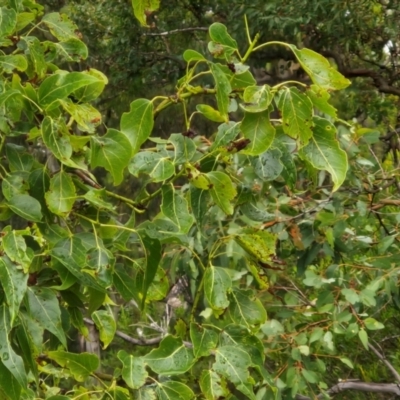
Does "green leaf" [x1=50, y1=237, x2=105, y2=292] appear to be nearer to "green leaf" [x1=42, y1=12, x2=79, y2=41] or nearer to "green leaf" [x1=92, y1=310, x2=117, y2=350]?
"green leaf" [x1=92, y1=310, x2=117, y2=350]

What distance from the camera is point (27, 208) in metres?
0.91

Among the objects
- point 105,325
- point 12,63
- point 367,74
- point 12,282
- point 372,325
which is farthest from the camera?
point 367,74

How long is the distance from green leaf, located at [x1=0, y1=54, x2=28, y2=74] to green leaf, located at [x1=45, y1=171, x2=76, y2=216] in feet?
0.49

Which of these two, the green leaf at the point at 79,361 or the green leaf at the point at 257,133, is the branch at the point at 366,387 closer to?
the green leaf at the point at 79,361

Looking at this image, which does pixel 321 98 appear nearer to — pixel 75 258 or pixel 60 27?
pixel 75 258

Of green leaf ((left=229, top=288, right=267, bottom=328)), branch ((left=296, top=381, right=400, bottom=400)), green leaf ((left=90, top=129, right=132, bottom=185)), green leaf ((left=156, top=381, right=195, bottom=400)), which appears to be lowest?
branch ((left=296, top=381, right=400, bottom=400))

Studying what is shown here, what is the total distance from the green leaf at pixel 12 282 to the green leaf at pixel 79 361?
0.60 ft

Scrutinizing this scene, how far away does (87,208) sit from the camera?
40.6 inches

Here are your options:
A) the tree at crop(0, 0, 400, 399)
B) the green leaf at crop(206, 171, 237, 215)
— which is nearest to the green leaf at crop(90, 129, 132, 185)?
the tree at crop(0, 0, 400, 399)

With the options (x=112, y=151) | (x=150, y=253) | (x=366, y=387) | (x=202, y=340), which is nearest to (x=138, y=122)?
(x=112, y=151)

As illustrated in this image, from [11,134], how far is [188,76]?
0.84ft

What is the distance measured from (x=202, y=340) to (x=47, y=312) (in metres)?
0.18

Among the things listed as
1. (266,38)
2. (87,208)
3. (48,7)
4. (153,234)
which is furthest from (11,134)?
(48,7)

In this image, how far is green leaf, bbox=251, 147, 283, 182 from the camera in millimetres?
928
